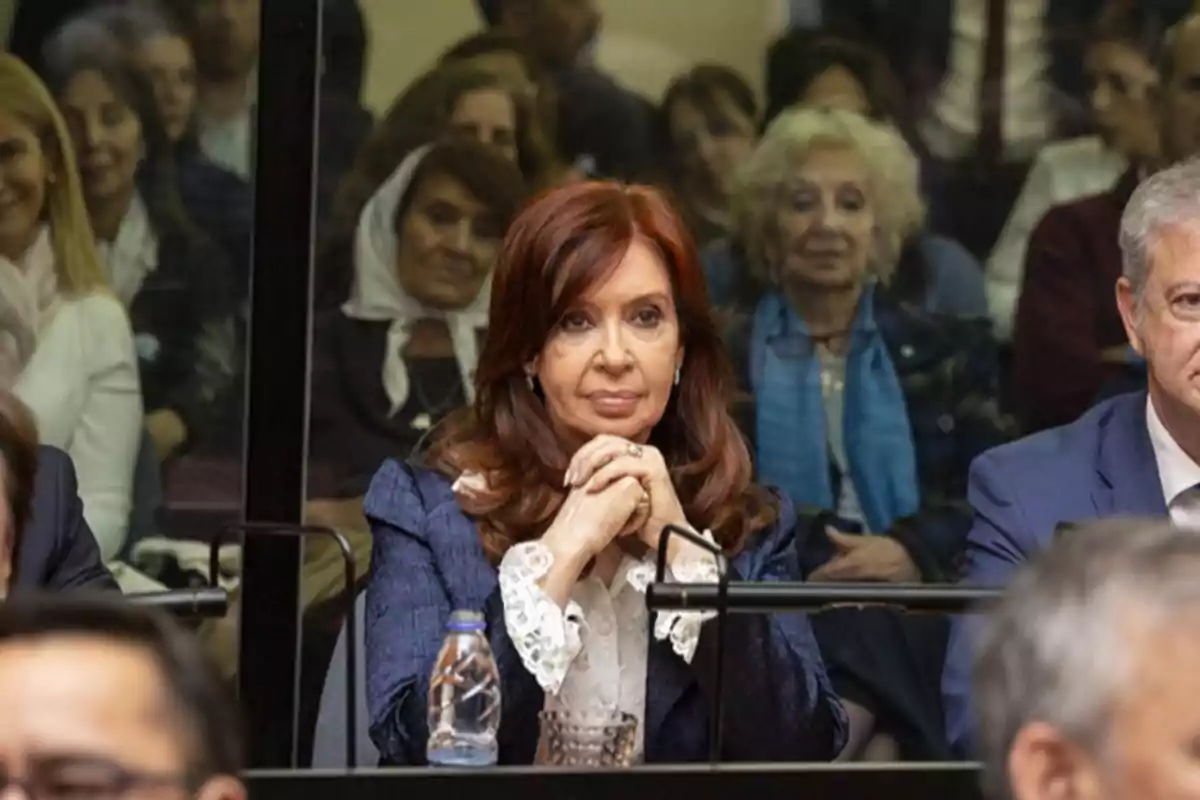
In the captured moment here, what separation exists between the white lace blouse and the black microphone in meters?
0.67

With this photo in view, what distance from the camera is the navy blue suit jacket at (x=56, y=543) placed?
2.99 metres

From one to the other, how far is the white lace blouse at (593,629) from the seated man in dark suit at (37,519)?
57 cm

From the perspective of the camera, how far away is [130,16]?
425cm

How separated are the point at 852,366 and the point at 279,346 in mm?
1205

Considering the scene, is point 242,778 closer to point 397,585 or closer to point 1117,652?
point 1117,652

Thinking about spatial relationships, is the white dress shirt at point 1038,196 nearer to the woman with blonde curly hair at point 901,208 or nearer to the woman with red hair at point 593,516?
the woman with blonde curly hair at point 901,208

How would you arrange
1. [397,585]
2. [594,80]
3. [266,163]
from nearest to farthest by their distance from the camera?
[397,585], [266,163], [594,80]

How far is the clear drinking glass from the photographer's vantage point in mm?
2814

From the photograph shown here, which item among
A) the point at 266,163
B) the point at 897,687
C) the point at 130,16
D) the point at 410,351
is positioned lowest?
the point at 897,687

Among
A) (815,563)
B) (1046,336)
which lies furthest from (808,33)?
(815,563)

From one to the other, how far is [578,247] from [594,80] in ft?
4.35

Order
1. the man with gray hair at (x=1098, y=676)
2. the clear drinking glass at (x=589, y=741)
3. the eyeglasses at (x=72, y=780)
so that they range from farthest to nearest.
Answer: the clear drinking glass at (x=589, y=741) < the man with gray hair at (x=1098, y=676) < the eyeglasses at (x=72, y=780)

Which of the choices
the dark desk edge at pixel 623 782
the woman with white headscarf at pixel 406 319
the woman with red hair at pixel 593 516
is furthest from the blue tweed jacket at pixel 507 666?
the woman with white headscarf at pixel 406 319

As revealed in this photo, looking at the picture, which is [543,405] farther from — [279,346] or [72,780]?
[72,780]
